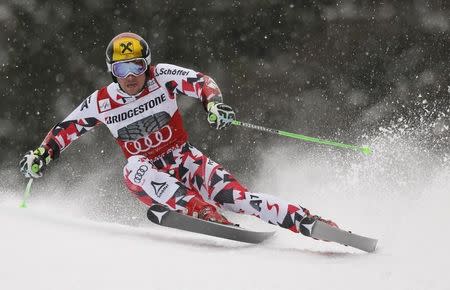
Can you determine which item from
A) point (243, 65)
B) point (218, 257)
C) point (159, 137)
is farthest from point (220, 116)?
point (243, 65)

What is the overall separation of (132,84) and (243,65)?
29.1 ft

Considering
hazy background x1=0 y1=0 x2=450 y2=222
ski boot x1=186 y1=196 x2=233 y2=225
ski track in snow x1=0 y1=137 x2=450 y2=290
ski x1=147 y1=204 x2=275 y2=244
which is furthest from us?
hazy background x1=0 y1=0 x2=450 y2=222

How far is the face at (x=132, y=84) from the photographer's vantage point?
5.60 m

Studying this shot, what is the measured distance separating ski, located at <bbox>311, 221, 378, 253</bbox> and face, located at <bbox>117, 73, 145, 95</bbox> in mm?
1694

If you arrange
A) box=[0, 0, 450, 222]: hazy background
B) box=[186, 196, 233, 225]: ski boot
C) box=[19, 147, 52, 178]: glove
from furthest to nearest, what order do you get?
box=[0, 0, 450, 222]: hazy background, box=[19, 147, 52, 178]: glove, box=[186, 196, 233, 225]: ski boot

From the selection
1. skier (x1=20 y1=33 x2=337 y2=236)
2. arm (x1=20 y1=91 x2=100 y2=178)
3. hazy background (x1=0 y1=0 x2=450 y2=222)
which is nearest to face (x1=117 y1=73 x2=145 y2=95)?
skier (x1=20 y1=33 x2=337 y2=236)

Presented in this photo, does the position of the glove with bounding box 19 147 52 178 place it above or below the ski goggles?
below

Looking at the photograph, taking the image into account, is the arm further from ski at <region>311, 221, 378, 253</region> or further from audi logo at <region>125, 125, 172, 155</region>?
ski at <region>311, 221, 378, 253</region>

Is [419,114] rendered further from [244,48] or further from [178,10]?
[178,10]

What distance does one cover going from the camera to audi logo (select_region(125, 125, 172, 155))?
577cm

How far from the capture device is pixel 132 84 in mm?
5629

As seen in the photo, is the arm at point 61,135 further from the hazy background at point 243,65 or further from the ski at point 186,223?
the hazy background at point 243,65

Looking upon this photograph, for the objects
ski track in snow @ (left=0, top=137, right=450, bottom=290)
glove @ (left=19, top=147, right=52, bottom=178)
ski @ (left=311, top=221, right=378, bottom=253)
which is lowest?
ski track in snow @ (left=0, top=137, right=450, bottom=290)

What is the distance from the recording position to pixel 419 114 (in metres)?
14.7
